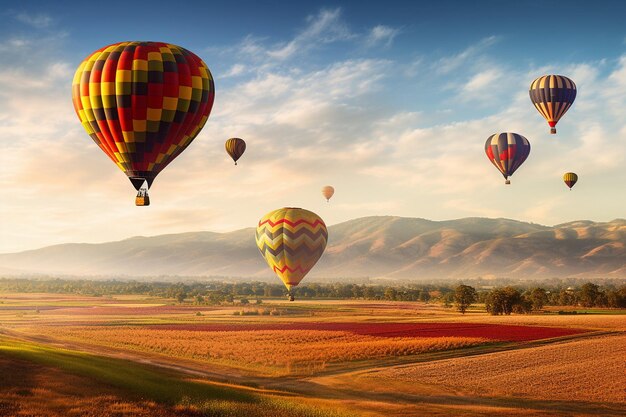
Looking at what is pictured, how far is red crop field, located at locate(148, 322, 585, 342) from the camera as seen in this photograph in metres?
75.9

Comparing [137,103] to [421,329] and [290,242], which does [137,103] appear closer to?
[290,242]

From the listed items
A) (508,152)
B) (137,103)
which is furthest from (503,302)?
(137,103)

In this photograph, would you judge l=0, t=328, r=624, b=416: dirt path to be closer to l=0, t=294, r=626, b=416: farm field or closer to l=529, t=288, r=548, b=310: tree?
l=0, t=294, r=626, b=416: farm field

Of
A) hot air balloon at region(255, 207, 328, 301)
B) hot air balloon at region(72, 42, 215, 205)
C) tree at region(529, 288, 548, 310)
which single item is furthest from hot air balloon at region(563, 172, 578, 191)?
hot air balloon at region(72, 42, 215, 205)

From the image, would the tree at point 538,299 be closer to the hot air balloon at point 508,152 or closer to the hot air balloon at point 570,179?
the hot air balloon at point 570,179

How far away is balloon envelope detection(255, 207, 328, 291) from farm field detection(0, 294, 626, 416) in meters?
8.38

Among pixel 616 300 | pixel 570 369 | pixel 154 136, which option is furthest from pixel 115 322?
pixel 616 300

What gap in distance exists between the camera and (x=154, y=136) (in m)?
50.3

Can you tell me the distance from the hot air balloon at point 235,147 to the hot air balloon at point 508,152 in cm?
3647

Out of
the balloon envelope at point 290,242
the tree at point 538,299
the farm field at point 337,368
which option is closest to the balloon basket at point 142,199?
the farm field at point 337,368

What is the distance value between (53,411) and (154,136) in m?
24.9

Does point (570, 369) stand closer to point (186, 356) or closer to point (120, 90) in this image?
point (186, 356)

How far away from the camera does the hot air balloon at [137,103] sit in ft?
163

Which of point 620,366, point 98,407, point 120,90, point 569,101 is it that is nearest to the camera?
point 98,407
